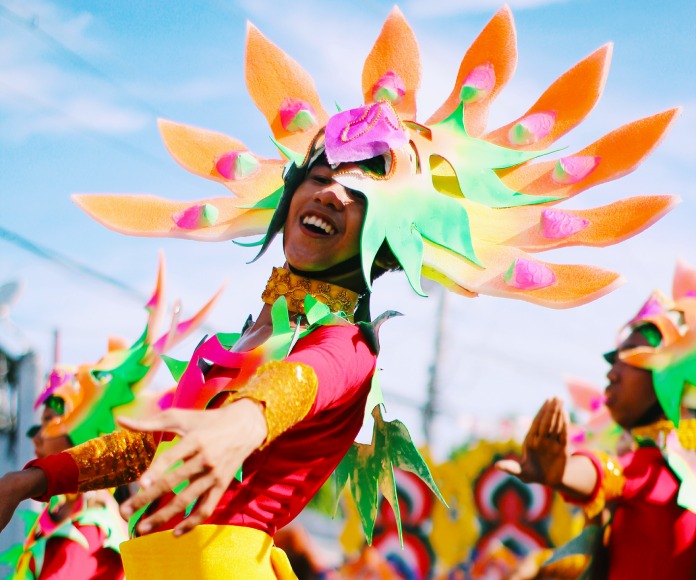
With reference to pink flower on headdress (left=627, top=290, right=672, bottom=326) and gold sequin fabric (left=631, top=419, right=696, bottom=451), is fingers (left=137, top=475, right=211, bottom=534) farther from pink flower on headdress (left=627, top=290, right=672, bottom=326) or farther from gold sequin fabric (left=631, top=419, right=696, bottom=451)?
pink flower on headdress (left=627, top=290, right=672, bottom=326)

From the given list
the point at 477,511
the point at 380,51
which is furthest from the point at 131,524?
the point at 477,511

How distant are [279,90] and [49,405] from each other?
8.76 feet

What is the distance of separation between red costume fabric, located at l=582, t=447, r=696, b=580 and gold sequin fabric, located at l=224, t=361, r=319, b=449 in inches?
79.1

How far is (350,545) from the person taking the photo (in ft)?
32.2

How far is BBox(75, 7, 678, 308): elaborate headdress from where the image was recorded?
2238 millimetres

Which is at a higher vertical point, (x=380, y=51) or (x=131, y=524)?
(x=380, y=51)

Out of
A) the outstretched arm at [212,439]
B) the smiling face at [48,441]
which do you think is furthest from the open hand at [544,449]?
the smiling face at [48,441]

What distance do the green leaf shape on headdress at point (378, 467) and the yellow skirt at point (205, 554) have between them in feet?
1.19

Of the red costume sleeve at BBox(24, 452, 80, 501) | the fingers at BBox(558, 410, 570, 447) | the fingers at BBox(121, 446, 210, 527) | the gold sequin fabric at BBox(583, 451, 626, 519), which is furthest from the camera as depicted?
the gold sequin fabric at BBox(583, 451, 626, 519)

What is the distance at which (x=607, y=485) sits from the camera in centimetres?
331

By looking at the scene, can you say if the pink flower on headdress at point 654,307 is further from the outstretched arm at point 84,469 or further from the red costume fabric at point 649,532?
the outstretched arm at point 84,469

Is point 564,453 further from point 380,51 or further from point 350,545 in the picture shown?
point 350,545

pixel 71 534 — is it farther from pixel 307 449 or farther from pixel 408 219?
pixel 408 219

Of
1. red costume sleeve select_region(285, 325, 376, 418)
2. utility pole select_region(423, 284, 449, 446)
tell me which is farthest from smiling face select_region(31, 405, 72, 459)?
utility pole select_region(423, 284, 449, 446)
